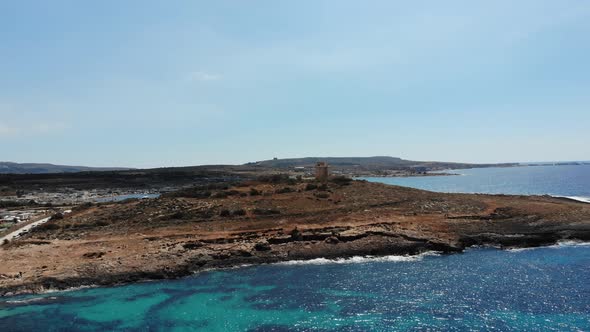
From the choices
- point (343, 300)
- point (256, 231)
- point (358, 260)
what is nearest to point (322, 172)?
point (256, 231)

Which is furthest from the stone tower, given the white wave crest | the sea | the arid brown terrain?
the sea

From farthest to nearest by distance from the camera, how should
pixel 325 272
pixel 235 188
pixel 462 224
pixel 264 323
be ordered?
pixel 235 188 → pixel 462 224 → pixel 325 272 → pixel 264 323

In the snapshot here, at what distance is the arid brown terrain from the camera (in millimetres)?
31516

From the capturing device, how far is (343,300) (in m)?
24.9

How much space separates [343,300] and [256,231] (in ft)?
53.9

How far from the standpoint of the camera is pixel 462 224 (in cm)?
4181

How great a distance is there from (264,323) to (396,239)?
18.8 meters

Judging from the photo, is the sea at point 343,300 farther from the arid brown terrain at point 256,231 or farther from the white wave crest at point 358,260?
the arid brown terrain at point 256,231

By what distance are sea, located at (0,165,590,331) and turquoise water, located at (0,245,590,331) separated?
0.19 feet

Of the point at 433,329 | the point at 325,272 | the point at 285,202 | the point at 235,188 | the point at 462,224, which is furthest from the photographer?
the point at 235,188

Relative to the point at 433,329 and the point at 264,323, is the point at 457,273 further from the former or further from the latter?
the point at 264,323

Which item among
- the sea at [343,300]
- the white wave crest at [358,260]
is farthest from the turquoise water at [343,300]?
the white wave crest at [358,260]

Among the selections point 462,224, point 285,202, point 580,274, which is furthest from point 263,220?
point 580,274

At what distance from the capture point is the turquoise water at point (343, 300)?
21.6 metres
